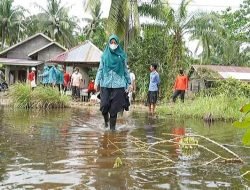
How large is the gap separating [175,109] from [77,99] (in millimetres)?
8239

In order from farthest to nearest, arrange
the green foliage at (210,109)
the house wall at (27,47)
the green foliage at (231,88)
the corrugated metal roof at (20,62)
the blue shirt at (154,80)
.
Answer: the house wall at (27,47) → the corrugated metal roof at (20,62) → the green foliage at (231,88) → the blue shirt at (154,80) → the green foliage at (210,109)

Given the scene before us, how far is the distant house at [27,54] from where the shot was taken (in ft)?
121

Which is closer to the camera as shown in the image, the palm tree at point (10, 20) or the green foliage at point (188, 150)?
the green foliage at point (188, 150)

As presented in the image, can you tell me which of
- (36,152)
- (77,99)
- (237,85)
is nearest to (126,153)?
(36,152)

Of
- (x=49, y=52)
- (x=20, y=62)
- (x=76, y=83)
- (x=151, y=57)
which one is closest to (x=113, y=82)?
(x=76, y=83)

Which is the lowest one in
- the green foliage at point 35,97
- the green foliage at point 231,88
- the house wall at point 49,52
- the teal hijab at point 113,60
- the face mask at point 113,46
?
the green foliage at point 35,97

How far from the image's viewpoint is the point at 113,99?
7.63m

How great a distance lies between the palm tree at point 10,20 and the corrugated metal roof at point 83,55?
22580 mm

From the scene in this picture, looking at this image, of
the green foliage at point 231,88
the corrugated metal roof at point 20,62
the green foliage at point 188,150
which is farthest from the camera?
the corrugated metal roof at point 20,62

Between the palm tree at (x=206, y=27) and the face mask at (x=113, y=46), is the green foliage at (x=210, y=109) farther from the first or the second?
the palm tree at (x=206, y=27)

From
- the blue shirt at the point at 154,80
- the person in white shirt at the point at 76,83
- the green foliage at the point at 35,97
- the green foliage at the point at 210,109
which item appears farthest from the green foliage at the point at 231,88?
the person in white shirt at the point at 76,83

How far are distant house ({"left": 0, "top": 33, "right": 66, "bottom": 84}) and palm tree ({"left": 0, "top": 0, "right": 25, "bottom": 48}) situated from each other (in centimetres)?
853

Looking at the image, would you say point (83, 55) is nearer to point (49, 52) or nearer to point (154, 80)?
point (49, 52)

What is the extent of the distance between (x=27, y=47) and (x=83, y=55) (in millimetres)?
14416
